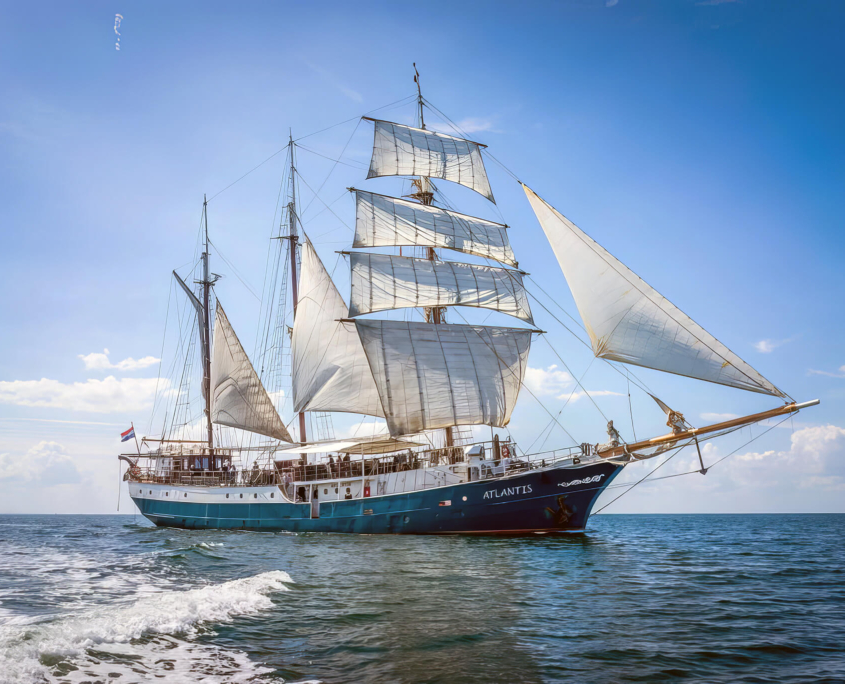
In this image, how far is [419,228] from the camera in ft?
160

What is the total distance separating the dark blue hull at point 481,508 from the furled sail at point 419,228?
69.2 ft

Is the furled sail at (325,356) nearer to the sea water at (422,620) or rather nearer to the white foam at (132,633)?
the sea water at (422,620)

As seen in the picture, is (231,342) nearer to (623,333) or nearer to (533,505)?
(533,505)

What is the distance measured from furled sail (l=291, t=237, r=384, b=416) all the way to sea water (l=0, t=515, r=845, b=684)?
69.6 ft

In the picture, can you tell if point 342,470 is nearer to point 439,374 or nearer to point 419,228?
point 439,374

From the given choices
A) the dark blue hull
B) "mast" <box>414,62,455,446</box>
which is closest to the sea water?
the dark blue hull

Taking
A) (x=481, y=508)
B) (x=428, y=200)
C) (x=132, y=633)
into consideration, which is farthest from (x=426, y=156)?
(x=132, y=633)

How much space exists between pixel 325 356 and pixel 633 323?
25591 mm

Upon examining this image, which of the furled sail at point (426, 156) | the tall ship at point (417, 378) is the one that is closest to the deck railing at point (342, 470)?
the tall ship at point (417, 378)

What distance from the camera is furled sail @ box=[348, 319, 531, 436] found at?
42.0 metres

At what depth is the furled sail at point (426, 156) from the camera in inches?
1984

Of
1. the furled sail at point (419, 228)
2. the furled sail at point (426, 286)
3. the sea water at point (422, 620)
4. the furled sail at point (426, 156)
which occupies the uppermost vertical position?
the furled sail at point (426, 156)

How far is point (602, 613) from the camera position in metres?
13.9

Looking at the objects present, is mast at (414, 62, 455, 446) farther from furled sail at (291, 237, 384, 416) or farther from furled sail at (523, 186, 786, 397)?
furled sail at (523, 186, 786, 397)
